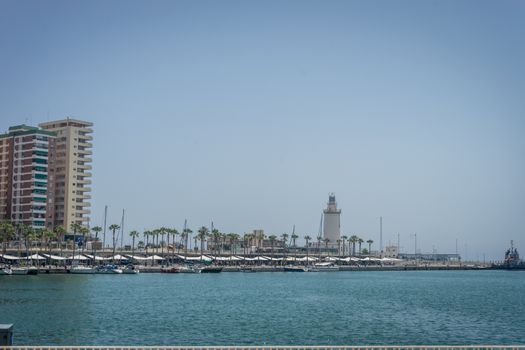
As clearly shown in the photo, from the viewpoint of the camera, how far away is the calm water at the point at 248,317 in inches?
2266

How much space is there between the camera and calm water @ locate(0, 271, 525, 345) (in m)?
57.6

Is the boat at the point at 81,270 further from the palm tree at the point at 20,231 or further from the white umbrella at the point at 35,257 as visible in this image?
the palm tree at the point at 20,231

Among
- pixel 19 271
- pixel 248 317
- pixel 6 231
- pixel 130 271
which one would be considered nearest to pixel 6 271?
pixel 19 271

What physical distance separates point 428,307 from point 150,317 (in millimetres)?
40739

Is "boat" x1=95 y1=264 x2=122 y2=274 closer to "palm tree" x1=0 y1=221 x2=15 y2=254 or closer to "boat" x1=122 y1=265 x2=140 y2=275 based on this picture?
"boat" x1=122 y1=265 x2=140 y2=275

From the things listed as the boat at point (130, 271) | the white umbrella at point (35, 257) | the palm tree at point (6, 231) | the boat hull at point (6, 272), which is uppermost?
the palm tree at point (6, 231)

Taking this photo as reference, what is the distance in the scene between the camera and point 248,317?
74.6 metres

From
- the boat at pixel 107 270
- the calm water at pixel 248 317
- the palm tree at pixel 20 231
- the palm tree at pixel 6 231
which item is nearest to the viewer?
the calm water at pixel 248 317

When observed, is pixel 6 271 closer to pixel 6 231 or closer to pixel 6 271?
pixel 6 271

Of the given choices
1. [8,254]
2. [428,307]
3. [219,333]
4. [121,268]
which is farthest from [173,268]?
[219,333]

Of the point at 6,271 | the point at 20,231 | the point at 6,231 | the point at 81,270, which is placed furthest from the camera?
the point at 20,231

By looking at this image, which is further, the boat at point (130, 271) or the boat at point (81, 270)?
the boat at point (130, 271)

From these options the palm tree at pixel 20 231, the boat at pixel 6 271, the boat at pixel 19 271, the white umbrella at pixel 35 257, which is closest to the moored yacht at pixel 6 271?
the boat at pixel 6 271

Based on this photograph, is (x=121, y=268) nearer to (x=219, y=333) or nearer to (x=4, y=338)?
(x=219, y=333)
